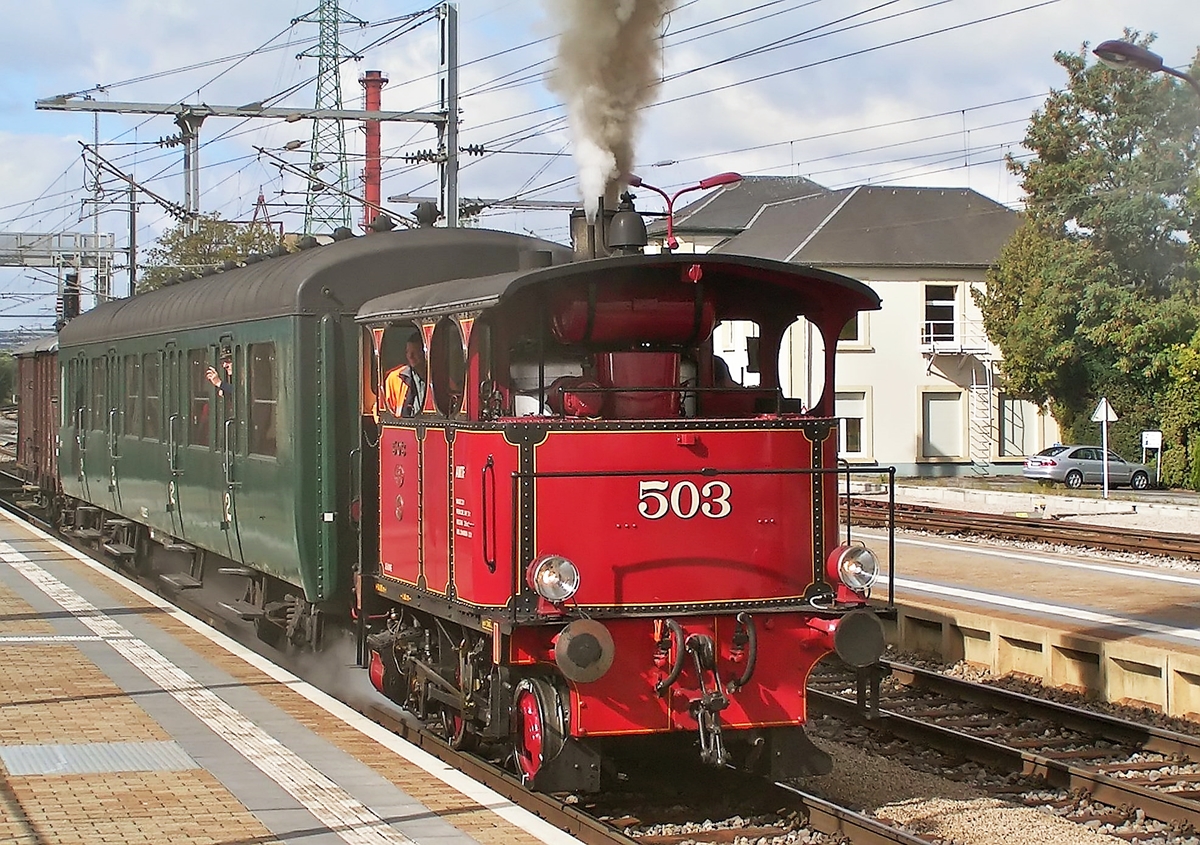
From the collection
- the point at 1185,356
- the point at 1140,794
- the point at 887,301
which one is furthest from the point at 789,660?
the point at 887,301

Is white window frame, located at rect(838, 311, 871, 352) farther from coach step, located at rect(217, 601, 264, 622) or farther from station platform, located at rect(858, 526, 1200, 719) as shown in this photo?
coach step, located at rect(217, 601, 264, 622)

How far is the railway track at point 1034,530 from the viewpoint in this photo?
22156 millimetres

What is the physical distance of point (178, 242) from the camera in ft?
167

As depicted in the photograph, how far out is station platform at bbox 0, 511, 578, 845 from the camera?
752cm

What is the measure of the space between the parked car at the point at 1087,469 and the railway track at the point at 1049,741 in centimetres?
3169

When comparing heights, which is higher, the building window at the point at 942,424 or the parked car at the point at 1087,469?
the building window at the point at 942,424

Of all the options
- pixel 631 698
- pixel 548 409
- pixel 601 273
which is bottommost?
pixel 631 698

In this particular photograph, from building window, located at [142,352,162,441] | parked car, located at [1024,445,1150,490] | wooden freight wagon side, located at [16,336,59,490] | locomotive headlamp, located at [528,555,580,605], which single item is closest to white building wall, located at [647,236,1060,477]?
parked car, located at [1024,445,1150,490]

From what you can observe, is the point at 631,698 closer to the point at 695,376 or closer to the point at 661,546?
the point at 661,546

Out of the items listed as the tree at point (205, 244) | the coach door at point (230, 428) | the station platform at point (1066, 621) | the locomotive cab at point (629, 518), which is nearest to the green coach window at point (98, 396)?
the coach door at point (230, 428)

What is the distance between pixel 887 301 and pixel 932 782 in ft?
131

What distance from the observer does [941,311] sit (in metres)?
49.6

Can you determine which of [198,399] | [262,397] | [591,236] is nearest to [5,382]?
[198,399]

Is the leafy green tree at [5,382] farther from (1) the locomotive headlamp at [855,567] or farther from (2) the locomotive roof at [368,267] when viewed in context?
(1) the locomotive headlamp at [855,567]
